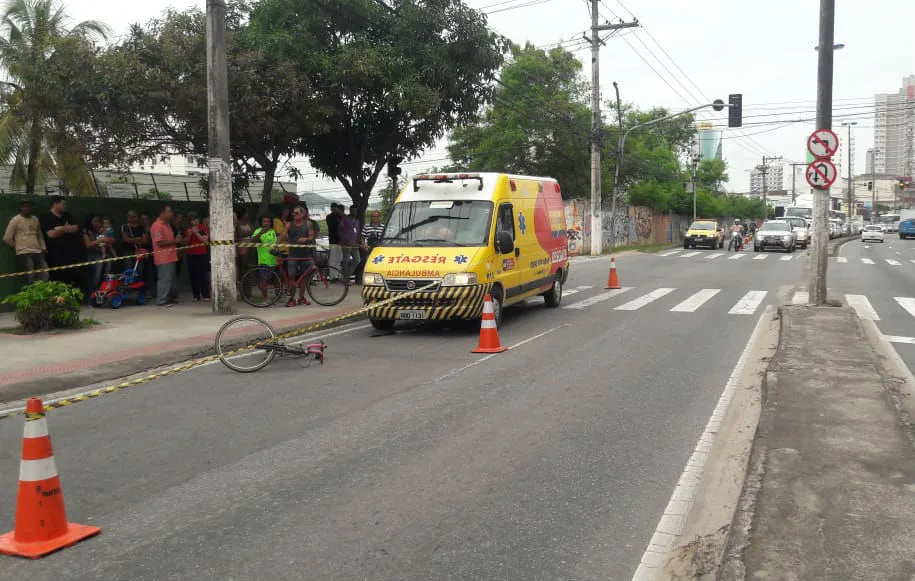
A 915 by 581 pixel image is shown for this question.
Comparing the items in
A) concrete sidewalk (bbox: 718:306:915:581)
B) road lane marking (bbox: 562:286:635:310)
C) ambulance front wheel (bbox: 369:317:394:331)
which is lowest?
concrete sidewalk (bbox: 718:306:915:581)

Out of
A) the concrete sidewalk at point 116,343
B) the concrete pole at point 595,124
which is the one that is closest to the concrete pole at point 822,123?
the concrete sidewalk at point 116,343

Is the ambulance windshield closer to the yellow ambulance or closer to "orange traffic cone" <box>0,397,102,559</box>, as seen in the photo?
the yellow ambulance

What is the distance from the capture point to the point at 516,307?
15.3m

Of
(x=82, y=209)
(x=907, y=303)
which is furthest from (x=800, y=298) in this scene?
(x=82, y=209)

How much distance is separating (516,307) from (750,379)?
698 centimetres

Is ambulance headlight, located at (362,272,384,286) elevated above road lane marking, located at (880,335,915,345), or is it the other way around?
ambulance headlight, located at (362,272,384,286)

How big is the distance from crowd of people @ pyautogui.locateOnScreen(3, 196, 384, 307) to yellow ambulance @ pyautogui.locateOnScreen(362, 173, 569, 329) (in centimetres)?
279

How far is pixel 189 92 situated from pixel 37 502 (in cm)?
1113

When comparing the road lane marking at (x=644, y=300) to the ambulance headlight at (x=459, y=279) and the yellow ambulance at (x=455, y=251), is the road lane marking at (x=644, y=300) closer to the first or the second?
the yellow ambulance at (x=455, y=251)

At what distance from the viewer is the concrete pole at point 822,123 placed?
13.6 m

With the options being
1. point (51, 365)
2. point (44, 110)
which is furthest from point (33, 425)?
point (44, 110)

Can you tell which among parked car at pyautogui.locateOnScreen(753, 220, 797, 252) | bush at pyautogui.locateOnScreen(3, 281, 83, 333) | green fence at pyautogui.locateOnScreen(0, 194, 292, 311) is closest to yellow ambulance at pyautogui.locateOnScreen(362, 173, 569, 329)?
bush at pyautogui.locateOnScreen(3, 281, 83, 333)

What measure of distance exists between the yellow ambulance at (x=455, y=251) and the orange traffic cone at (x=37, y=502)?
715 cm

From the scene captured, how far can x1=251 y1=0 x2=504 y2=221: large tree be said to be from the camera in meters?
16.4
